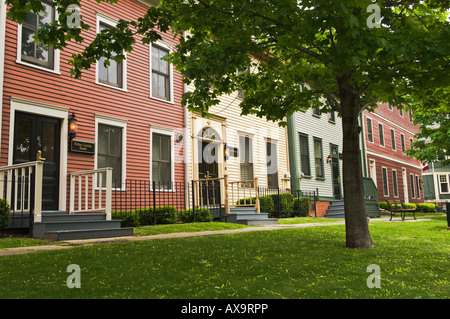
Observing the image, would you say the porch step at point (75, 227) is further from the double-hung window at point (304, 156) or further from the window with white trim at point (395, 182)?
the window with white trim at point (395, 182)

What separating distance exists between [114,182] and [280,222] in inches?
236

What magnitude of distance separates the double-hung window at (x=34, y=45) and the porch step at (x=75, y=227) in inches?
156

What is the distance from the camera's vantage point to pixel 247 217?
13.6 metres

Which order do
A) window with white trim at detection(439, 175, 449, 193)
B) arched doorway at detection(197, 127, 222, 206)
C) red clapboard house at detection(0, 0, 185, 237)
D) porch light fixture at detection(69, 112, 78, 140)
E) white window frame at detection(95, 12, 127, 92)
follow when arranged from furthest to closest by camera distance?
window with white trim at detection(439, 175, 449, 193) < arched doorway at detection(197, 127, 222, 206) < white window frame at detection(95, 12, 127, 92) < porch light fixture at detection(69, 112, 78, 140) < red clapboard house at detection(0, 0, 185, 237)

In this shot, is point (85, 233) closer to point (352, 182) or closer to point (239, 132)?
point (352, 182)

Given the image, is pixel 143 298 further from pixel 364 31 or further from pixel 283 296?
pixel 364 31

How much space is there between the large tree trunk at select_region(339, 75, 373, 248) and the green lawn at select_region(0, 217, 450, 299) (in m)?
0.35

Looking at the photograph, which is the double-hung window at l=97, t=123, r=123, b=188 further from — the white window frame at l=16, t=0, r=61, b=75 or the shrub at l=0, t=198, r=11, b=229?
the shrub at l=0, t=198, r=11, b=229

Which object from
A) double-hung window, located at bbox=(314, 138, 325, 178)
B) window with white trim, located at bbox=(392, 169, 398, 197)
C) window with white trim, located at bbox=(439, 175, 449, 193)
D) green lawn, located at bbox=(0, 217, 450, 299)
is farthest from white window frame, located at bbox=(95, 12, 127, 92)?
window with white trim, located at bbox=(439, 175, 449, 193)

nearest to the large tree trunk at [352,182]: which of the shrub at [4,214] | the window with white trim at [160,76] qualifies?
the shrub at [4,214]

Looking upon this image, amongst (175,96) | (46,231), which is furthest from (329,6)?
(175,96)

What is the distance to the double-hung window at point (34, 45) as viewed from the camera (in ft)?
33.1

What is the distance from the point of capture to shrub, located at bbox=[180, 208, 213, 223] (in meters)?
12.4
